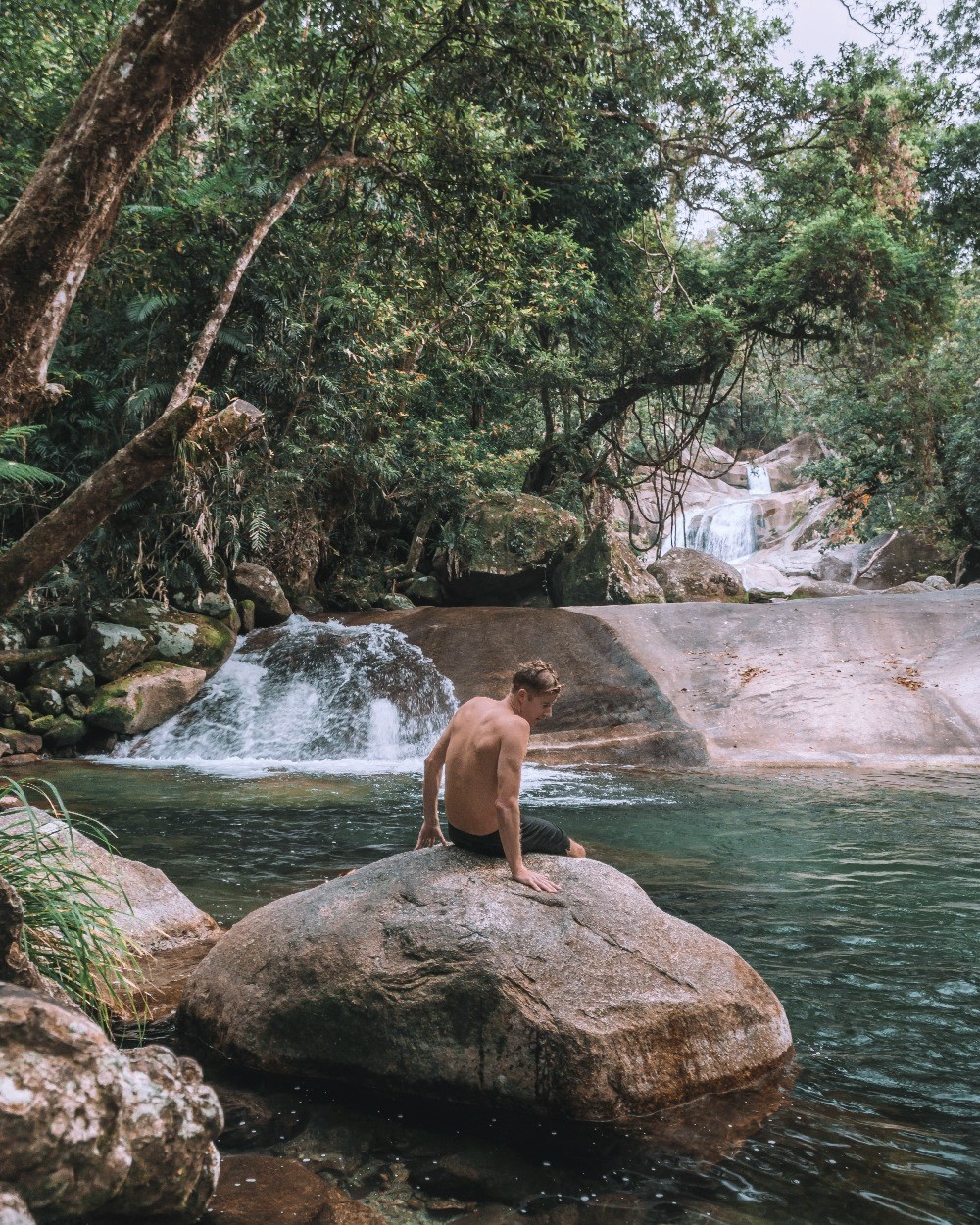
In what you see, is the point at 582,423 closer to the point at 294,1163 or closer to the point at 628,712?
the point at 628,712

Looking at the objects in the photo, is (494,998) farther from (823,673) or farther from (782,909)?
(823,673)

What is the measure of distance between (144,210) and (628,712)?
31.2 feet

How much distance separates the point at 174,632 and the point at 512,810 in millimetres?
11845

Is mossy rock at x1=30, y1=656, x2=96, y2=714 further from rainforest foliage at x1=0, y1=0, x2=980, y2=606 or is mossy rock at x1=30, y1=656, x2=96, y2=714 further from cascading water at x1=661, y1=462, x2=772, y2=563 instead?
cascading water at x1=661, y1=462, x2=772, y2=563

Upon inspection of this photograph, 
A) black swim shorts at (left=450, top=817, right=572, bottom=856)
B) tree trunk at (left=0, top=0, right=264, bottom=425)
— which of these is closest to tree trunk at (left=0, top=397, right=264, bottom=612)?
tree trunk at (left=0, top=0, right=264, bottom=425)

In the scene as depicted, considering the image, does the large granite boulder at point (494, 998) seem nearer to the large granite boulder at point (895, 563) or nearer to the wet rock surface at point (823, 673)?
the wet rock surface at point (823, 673)

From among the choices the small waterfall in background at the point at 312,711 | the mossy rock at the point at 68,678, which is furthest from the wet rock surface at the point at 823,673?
the mossy rock at the point at 68,678

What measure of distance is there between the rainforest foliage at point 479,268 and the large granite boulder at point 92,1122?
838cm

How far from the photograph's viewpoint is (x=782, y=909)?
6.18 metres

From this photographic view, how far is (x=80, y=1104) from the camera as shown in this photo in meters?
2.00

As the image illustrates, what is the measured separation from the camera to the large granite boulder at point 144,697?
13312 mm

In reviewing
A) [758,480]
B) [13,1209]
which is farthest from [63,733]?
[758,480]

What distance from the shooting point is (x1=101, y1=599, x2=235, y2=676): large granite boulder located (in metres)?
14.7

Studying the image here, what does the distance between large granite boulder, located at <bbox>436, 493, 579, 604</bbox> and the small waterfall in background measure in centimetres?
426
